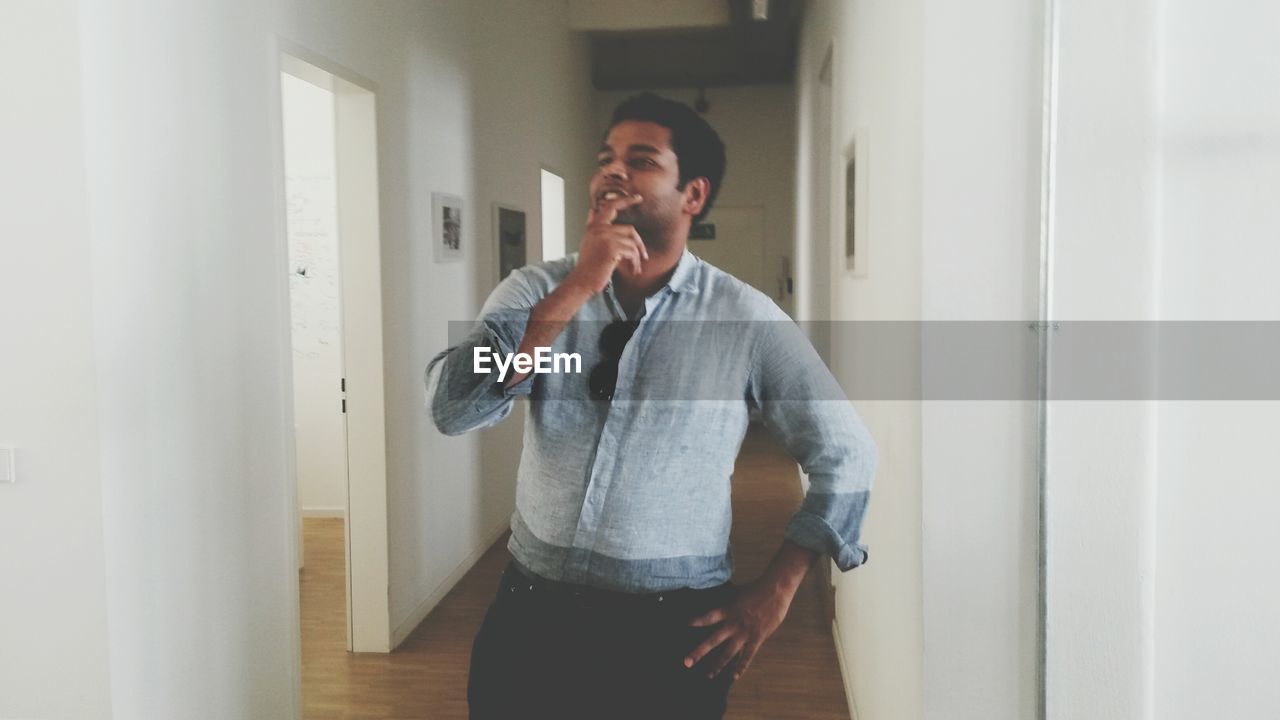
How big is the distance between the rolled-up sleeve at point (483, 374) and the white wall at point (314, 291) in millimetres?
3161

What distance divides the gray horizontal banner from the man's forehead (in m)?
0.27

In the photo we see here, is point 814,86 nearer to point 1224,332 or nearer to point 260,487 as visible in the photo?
point 1224,332

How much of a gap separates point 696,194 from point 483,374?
1.41 ft

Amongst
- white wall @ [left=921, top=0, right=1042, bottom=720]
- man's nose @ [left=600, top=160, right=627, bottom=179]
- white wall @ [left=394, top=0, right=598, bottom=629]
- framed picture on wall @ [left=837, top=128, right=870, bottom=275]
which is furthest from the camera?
white wall @ [left=394, top=0, right=598, bottom=629]

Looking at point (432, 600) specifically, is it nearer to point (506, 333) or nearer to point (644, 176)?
point (506, 333)

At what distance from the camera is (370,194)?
2984 millimetres

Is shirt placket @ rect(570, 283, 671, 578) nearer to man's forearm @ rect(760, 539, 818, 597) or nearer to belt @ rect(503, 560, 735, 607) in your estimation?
belt @ rect(503, 560, 735, 607)

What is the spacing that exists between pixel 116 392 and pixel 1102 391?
1.83 metres

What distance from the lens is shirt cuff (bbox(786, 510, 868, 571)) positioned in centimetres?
152

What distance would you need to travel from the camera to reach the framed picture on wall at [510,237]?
1.81 m

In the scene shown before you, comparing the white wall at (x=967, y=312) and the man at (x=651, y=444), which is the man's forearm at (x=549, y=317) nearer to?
the man at (x=651, y=444)

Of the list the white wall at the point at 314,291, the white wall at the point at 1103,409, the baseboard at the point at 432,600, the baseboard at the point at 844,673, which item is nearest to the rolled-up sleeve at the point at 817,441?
the white wall at the point at 1103,409

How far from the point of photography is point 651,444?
1.53 m

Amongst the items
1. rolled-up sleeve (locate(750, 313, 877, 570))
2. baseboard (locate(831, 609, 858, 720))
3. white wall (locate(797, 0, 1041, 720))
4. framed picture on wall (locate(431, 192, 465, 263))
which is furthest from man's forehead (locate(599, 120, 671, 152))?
baseboard (locate(831, 609, 858, 720))
